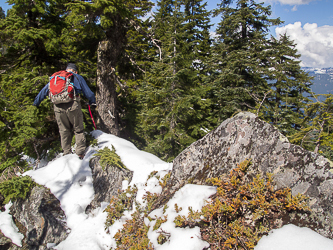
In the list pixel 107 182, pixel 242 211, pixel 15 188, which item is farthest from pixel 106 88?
pixel 242 211

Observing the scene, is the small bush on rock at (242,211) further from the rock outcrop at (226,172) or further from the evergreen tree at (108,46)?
the evergreen tree at (108,46)

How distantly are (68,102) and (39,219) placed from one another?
9.01 feet

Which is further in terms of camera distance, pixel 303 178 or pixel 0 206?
pixel 0 206

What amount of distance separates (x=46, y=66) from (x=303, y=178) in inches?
314

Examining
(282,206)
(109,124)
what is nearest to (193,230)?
(282,206)

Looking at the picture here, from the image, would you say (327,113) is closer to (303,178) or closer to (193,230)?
(303,178)

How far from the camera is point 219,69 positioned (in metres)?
14.6

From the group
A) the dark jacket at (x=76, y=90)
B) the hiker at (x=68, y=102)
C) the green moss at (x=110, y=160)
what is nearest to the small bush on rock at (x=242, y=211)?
the green moss at (x=110, y=160)

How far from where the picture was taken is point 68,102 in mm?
4715

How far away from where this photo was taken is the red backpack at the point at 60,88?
14.6 ft

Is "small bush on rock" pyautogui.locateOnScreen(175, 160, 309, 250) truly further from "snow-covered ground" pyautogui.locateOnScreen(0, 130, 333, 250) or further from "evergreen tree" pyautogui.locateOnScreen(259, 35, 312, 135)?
"evergreen tree" pyautogui.locateOnScreen(259, 35, 312, 135)

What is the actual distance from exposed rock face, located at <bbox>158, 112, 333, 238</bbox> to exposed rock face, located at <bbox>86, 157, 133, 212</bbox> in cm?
121

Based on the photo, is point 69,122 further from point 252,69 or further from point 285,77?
point 285,77

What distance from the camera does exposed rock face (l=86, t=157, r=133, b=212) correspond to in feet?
13.6
